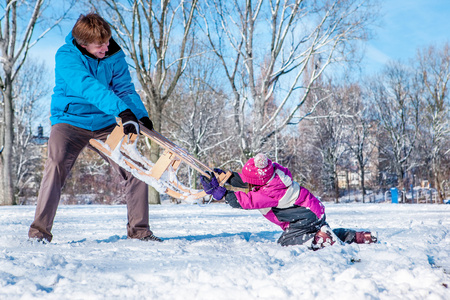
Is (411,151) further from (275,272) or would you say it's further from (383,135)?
(275,272)

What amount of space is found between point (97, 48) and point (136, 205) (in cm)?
137

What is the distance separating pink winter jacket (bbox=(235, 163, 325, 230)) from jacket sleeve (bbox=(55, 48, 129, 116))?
118 centimetres

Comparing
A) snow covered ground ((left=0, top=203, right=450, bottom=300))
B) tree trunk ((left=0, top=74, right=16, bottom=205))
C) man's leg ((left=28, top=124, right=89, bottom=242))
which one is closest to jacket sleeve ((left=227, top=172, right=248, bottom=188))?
snow covered ground ((left=0, top=203, right=450, bottom=300))

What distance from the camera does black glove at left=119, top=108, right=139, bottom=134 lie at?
9.24 ft

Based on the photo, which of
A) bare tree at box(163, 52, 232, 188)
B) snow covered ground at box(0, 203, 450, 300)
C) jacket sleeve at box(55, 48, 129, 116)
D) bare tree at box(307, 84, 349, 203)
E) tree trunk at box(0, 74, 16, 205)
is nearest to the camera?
snow covered ground at box(0, 203, 450, 300)

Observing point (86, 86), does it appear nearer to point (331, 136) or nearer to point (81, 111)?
point (81, 111)

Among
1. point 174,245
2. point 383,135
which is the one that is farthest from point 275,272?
point 383,135

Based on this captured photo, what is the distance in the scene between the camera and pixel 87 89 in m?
2.80

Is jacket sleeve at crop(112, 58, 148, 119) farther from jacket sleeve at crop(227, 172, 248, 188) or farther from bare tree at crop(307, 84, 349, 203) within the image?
bare tree at crop(307, 84, 349, 203)

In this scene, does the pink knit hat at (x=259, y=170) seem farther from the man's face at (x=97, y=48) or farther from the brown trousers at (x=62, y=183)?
the man's face at (x=97, y=48)

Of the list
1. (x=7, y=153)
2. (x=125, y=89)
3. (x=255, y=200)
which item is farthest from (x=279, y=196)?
(x=7, y=153)

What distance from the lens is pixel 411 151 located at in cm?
3047

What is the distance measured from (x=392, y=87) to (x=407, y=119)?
297cm

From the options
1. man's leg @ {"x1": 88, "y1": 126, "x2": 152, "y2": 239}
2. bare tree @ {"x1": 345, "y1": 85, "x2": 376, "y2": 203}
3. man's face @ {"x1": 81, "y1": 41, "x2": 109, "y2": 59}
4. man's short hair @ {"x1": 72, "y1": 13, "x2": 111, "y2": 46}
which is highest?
bare tree @ {"x1": 345, "y1": 85, "x2": 376, "y2": 203}
